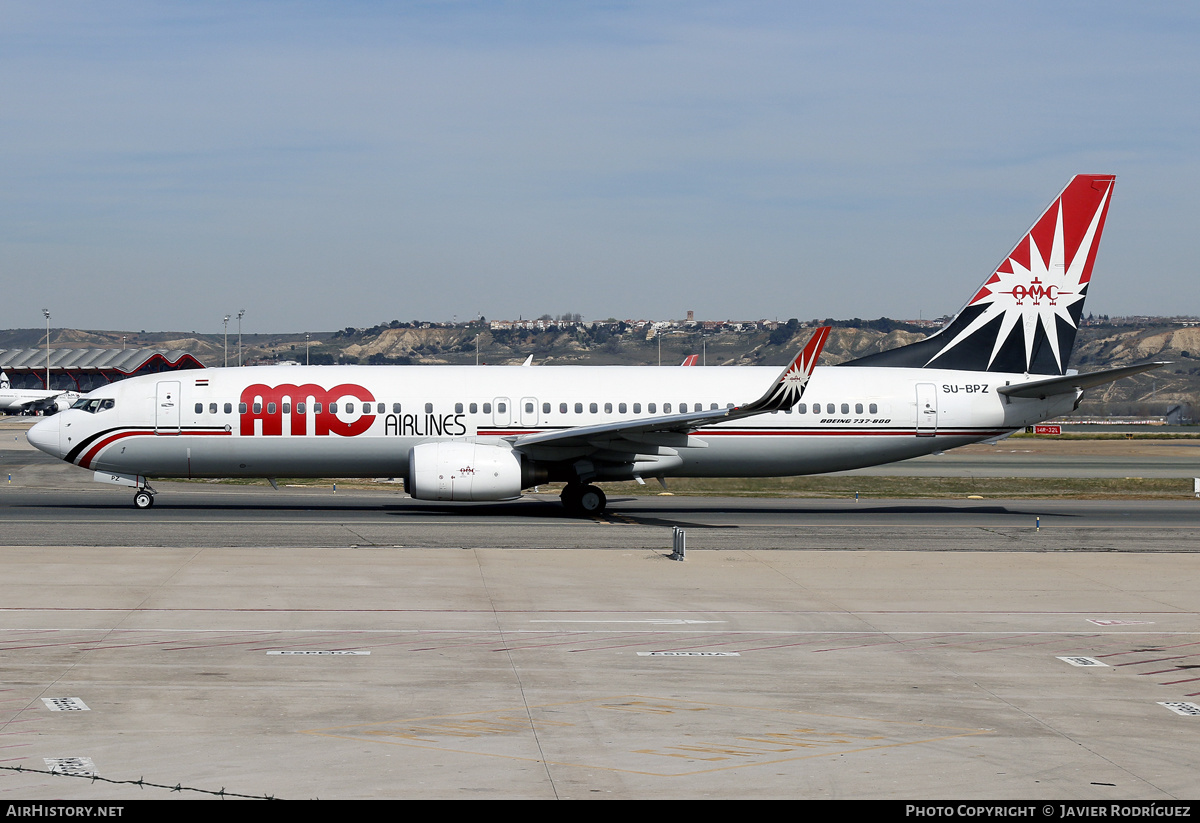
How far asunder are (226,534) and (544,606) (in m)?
11.7

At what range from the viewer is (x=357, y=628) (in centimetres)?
1655

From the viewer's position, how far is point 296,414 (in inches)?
1280

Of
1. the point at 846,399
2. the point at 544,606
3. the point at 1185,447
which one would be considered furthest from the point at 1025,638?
the point at 1185,447

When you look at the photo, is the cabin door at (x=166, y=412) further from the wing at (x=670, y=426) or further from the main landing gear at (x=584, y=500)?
the main landing gear at (x=584, y=500)

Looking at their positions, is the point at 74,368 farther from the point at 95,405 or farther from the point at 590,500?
the point at 590,500

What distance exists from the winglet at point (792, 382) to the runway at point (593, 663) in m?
3.71

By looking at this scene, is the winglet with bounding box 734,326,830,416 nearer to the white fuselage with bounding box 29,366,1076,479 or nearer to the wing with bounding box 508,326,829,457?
the wing with bounding box 508,326,829,457

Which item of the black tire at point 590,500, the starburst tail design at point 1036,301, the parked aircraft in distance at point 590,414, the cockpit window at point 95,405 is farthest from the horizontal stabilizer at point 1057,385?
the cockpit window at point 95,405

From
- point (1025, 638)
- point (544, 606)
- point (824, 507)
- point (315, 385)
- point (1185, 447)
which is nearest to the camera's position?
point (1025, 638)

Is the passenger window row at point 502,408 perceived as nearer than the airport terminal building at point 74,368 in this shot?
Yes

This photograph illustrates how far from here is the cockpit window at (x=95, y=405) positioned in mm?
32781

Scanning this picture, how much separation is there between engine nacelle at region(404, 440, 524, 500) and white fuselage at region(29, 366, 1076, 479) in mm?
2068
